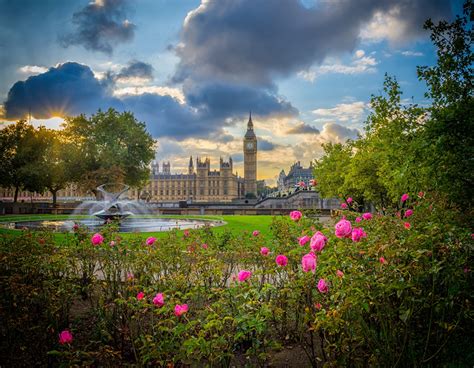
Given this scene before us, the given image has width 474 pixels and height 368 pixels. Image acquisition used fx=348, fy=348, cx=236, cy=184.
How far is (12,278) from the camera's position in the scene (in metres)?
3.65

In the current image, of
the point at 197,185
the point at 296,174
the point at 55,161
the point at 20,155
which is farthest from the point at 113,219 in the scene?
the point at 296,174

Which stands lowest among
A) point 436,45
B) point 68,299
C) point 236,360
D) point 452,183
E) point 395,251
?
point 236,360

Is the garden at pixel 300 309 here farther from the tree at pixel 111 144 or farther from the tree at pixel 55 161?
the tree at pixel 55 161

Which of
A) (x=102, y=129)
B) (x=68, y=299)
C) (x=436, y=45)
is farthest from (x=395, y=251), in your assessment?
(x=102, y=129)

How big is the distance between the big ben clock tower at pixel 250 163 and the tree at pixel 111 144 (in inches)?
3772

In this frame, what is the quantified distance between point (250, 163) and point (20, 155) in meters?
106

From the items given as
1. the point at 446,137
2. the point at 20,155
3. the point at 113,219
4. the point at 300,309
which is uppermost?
the point at 20,155

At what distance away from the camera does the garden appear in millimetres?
2621

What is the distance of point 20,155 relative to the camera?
125 feet

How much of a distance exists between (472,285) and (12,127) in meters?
47.0

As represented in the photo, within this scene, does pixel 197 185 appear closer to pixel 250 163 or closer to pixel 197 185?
pixel 197 185

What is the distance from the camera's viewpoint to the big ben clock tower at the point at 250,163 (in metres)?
137

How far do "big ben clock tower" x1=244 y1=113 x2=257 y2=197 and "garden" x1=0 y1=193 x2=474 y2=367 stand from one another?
427 feet

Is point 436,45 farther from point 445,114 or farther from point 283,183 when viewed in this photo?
point 283,183
